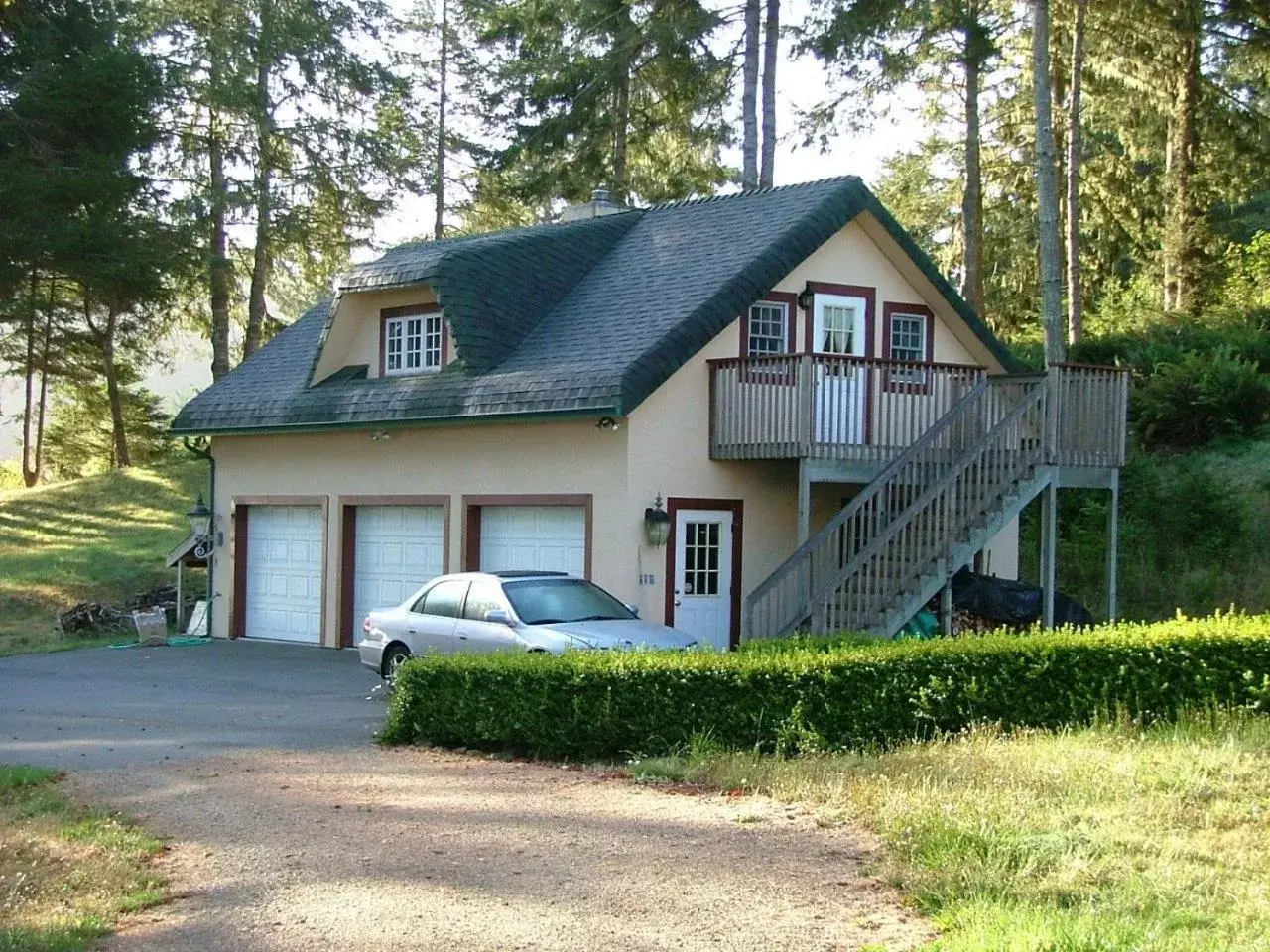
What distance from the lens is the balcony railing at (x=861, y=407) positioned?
19.9 metres

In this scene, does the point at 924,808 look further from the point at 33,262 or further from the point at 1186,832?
the point at 33,262

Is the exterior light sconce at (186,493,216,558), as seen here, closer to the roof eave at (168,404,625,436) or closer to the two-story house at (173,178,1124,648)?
the two-story house at (173,178,1124,648)

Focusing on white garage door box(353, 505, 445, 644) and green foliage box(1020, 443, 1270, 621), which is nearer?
white garage door box(353, 505, 445, 644)

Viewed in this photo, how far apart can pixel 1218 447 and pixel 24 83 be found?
83.6ft

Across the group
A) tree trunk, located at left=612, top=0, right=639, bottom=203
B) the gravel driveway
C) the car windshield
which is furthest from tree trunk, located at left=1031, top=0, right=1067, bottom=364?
the gravel driveway

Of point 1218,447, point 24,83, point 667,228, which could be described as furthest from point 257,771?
Result: point 24,83

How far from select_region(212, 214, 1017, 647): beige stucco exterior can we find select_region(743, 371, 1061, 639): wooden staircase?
5.44 feet

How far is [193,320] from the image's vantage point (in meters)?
46.8

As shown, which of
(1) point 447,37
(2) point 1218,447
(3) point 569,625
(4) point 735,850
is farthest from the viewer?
(1) point 447,37

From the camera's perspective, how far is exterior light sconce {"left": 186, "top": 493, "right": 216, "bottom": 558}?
2598cm

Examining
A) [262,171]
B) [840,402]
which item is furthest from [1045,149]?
[262,171]

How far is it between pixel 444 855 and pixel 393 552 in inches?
574

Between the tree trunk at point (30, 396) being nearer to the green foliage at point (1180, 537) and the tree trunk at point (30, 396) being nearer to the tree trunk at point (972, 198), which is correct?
the tree trunk at point (972, 198)

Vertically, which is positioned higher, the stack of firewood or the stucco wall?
the stucco wall
